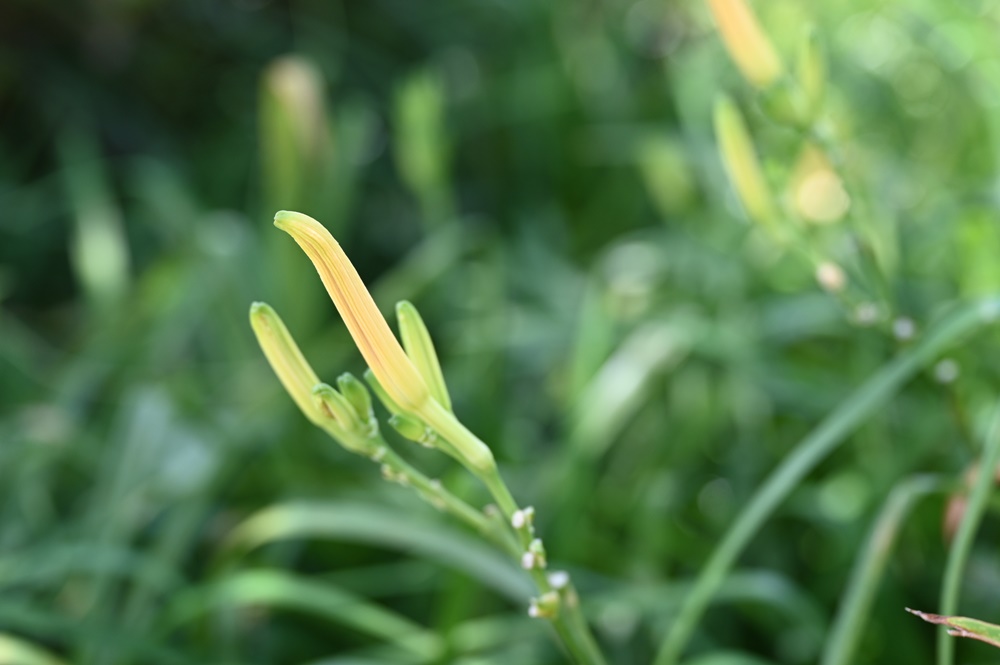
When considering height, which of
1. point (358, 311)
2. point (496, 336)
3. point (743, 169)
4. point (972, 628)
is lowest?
point (972, 628)

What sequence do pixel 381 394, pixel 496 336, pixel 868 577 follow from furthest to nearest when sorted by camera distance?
pixel 496 336 → pixel 868 577 → pixel 381 394

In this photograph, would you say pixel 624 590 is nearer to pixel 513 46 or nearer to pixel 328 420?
pixel 328 420

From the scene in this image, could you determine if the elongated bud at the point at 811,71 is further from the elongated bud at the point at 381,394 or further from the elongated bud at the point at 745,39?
the elongated bud at the point at 381,394

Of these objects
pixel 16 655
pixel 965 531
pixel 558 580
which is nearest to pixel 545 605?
pixel 558 580

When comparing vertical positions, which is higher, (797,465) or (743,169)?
(743,169)

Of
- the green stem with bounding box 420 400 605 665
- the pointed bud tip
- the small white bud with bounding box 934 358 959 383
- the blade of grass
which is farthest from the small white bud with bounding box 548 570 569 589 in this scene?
the blade of grass

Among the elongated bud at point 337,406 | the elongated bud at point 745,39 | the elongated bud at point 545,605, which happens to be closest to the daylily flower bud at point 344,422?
the elongated bud at point 337,406

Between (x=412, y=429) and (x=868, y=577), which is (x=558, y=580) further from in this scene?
(x=868, y=577)
